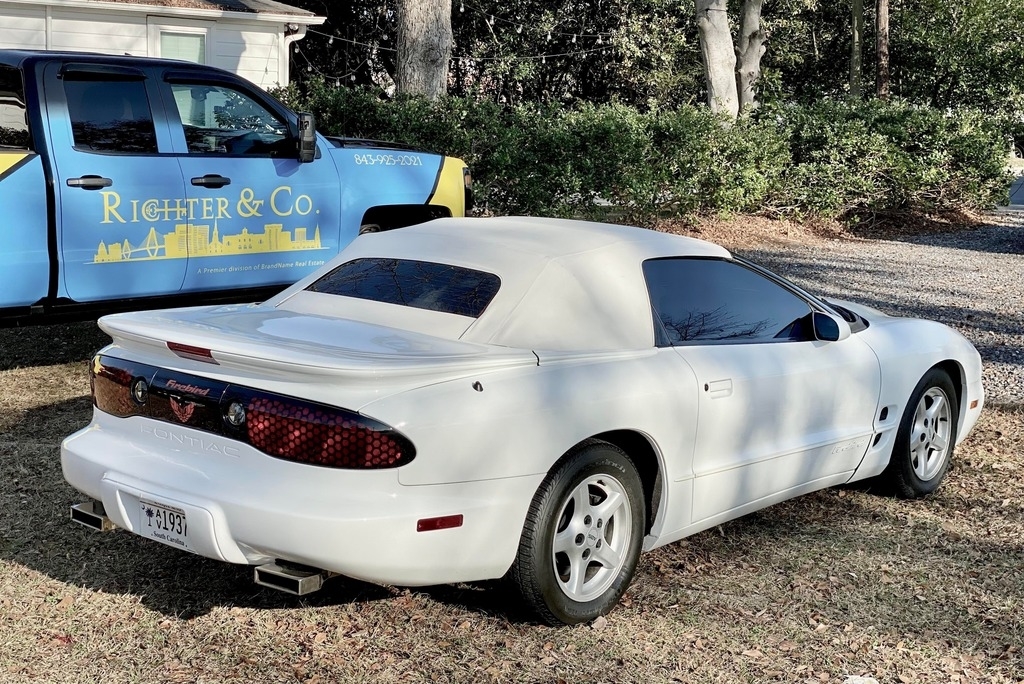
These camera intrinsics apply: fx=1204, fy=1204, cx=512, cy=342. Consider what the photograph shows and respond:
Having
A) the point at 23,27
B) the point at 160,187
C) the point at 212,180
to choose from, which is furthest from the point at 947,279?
the point at 23,27

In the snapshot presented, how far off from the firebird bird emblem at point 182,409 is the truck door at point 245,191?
3.88 metres

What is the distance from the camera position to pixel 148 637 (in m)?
4.25

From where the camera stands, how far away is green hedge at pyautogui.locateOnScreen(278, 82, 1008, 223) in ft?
47.3

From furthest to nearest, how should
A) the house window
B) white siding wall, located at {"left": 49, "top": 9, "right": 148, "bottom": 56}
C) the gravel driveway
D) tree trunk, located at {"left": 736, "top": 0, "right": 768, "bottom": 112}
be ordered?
tree trunk, located at {"left": 736, "top": 0, "right": 768, "bottom": 112} < the house window < white siding wall, located at {"left": 49, "top": 9, "right": 148, "bottom": 56} < the gravel driveway

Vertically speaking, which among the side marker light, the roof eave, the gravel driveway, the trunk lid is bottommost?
the gravel driveway

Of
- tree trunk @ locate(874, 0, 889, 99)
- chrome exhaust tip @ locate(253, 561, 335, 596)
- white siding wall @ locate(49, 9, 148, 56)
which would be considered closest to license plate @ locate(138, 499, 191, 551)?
chrome exhaust tip @ locate(253, 561, 335, 596)

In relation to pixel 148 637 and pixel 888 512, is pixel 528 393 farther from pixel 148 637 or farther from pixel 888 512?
pixel 888 512

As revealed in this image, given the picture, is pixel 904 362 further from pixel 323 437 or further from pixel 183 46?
pixel 183 46

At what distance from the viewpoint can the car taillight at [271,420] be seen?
12.3ft

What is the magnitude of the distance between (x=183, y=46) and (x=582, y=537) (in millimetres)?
18137

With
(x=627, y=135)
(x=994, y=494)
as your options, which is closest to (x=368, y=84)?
(x=627, y=135)

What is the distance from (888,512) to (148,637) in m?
3.48

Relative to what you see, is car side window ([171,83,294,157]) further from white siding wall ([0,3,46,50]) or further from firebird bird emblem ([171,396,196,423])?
white siding wall ([0,3,46,50])

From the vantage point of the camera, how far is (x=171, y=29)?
20.1m
